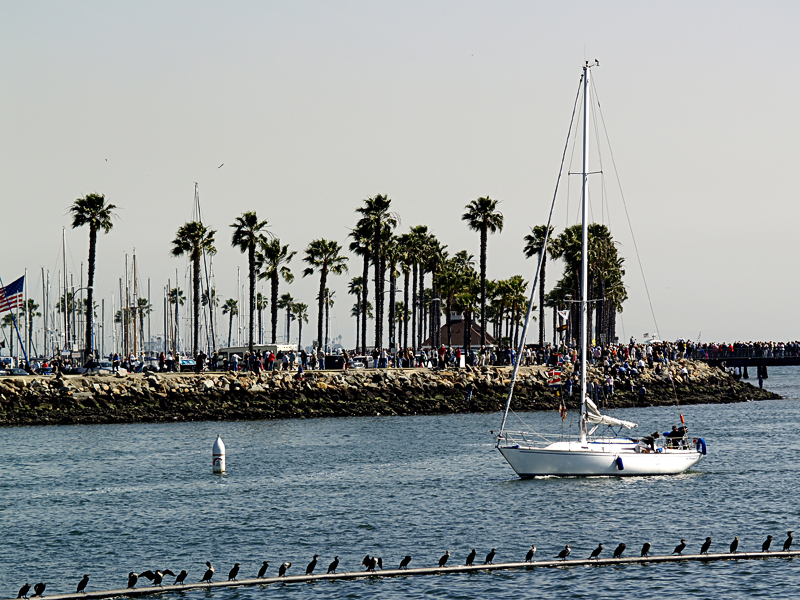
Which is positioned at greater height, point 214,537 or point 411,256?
point 411,256

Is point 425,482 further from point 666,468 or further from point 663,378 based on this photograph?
point 663,378

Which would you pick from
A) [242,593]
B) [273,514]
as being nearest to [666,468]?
[273,514]

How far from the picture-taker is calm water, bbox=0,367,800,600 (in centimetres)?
2327

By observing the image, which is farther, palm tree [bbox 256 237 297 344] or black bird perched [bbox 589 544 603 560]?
palm tree [bbox 256 237 297 344]

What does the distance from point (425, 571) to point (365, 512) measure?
9039mm

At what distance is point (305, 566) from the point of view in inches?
970

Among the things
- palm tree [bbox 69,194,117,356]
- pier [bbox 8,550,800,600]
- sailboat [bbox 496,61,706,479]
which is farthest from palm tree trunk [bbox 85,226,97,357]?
pier [bbox 8,550,800,600]

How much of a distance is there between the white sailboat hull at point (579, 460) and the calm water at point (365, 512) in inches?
19.0

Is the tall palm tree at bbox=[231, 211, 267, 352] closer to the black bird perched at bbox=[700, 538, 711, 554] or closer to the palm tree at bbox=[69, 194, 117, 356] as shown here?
the palm tree at bbox=[69, 194, 117, 356]

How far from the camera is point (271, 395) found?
63.9 metres

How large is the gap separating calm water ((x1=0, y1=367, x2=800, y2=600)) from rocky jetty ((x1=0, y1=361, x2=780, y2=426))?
7473 millimetres

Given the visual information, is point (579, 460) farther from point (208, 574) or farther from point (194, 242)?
point (194, 242)

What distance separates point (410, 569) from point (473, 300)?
8592 cm

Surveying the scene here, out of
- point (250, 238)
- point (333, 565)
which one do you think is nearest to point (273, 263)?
point (250, 238)
